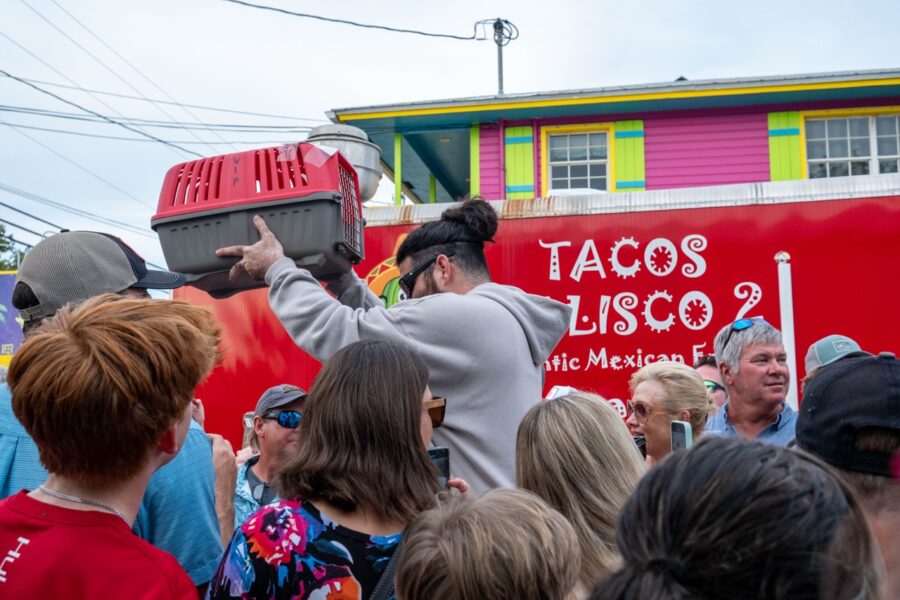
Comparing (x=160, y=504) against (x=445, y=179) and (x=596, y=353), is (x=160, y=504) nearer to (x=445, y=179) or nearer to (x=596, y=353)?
(x=596, y=353)

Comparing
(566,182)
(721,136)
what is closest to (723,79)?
(721,136)

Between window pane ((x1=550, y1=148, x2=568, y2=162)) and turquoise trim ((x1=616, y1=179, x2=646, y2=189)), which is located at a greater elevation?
window pane ((x1=550, y1=148, x2=568, y2=162))

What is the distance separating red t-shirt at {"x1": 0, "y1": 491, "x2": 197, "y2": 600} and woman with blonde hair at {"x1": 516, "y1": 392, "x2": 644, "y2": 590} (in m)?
1.02

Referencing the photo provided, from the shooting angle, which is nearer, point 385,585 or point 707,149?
point 385,585

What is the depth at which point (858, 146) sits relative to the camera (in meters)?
13.0

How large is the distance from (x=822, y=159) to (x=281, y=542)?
13.1m

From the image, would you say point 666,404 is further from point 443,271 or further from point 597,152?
point 597,152

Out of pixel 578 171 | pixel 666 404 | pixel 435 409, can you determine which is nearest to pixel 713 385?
pixel 666 404

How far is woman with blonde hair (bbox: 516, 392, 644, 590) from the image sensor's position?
211cm

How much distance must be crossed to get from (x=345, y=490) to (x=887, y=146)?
13.6 m

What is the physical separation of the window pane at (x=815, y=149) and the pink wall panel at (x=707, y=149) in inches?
26.9

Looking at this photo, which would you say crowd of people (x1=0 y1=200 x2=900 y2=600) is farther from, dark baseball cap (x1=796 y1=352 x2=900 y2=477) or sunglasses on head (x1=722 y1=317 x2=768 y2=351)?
sunglasses on head (x1=722 y1=317 x2=768 y2=351)

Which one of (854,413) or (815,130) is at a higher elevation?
(815,130)

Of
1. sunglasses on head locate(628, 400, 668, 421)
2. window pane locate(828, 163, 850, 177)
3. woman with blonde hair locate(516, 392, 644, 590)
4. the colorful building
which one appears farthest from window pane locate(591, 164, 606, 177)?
woman with blonde hair locate(516, 392, 644, 590)
